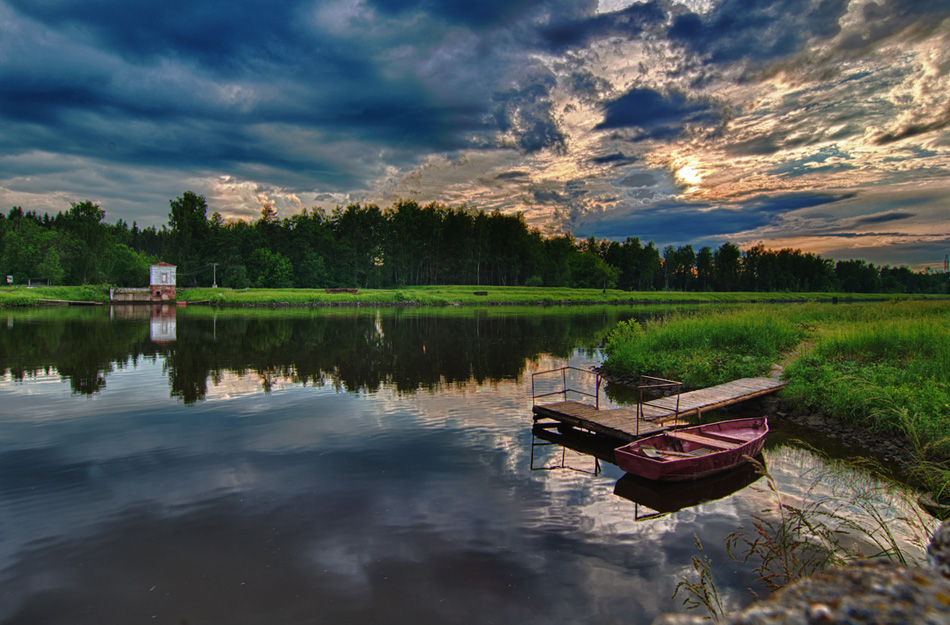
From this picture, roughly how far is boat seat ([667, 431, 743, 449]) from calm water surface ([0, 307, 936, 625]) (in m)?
1.45

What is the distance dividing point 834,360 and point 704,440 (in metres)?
12.2

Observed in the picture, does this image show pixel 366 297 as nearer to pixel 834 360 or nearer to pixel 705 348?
pixel 705 348

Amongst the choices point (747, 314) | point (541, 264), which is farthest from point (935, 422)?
point (541, 264)

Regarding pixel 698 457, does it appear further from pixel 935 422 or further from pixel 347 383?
pixel 347 383

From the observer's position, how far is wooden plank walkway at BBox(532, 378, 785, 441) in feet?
49.9

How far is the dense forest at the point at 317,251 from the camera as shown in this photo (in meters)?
113

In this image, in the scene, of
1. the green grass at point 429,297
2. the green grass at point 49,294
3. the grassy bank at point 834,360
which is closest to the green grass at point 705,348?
the grassy bank at point 834,360

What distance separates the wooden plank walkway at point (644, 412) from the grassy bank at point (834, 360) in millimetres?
2509

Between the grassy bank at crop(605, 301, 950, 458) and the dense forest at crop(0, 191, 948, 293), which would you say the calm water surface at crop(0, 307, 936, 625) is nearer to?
the grassy bank at crop(605, 301, 950, 458)

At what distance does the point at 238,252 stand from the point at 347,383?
111004mm

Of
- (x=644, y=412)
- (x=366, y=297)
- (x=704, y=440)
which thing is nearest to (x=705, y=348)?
(x=644, y=412)

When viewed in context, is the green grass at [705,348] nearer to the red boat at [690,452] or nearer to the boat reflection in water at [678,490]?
the red boat at [690,452]

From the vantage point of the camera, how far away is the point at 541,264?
16512 centimetres

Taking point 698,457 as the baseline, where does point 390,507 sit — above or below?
below
